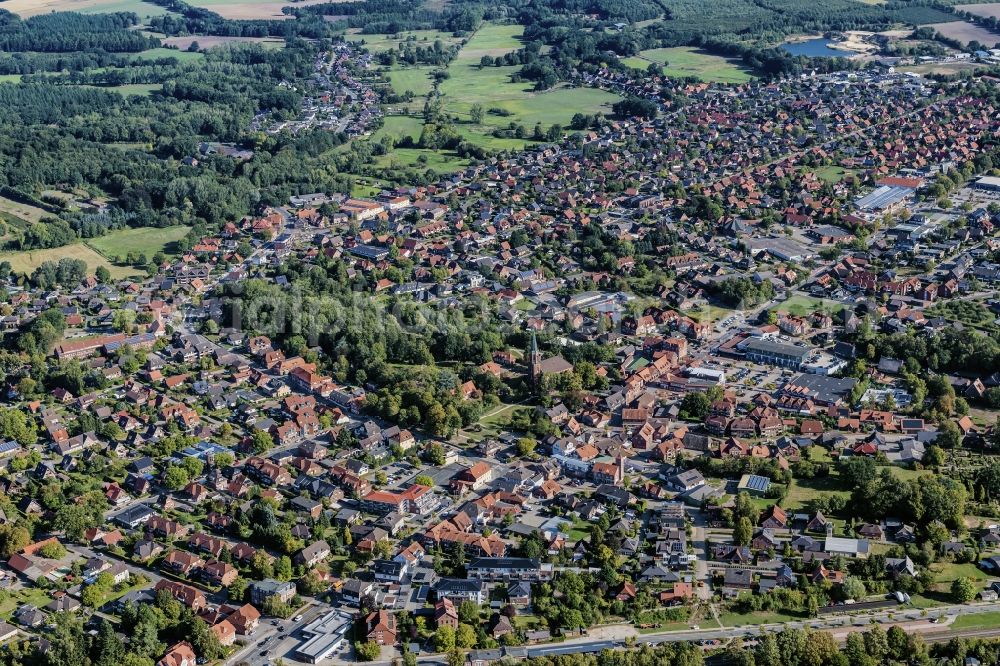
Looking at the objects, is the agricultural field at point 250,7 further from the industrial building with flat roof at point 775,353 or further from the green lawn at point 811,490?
the green lawn at point 811,490

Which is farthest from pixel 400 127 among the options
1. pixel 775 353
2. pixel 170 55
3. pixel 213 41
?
pixel 775 353

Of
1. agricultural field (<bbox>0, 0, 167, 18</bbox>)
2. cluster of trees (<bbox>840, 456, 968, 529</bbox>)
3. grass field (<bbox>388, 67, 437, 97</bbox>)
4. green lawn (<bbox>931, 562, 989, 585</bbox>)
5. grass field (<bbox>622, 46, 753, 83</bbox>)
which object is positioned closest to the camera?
green lawn (<bbox>931, 562, 989, 585</bbox>)

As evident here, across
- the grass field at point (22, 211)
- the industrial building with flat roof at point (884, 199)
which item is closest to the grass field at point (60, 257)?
the grass field at point (22, 211)

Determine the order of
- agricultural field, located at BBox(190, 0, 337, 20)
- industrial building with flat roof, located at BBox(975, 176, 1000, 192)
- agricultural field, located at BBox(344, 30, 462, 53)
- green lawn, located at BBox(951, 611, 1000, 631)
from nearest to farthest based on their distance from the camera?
1. green lawn, located at BBox(951, 611, 1000, 631)
2. industrial building with flat roof, located at BBox(975, 176, 1000, 192)
3. agricultural field, located at BBox(344, 30, 462, 53)
4. agricultural field, located at BBox(190, 0, 337, 20)

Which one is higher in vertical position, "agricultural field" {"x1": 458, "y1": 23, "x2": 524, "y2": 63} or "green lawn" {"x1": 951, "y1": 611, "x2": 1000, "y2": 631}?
"agricultural field" {"x1": 458, "y1": 23, "x2": 524, "y2": 63}

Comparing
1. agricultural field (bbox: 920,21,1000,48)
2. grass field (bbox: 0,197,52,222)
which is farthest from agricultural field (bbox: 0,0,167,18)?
agricultural field (bbox: 920,21,1000,48)

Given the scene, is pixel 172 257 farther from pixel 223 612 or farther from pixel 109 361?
pixel 223 612

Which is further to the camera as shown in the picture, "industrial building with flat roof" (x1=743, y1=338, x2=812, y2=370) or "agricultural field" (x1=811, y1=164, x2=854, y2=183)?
"agricultural field" (x1=811, y1=164, x2=854, y2=183)

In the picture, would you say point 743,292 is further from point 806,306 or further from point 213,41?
point 213,41

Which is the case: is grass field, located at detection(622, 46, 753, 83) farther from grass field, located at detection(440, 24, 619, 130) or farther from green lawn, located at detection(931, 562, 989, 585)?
green lawn, located at detection(931, 562, 989, 585)
